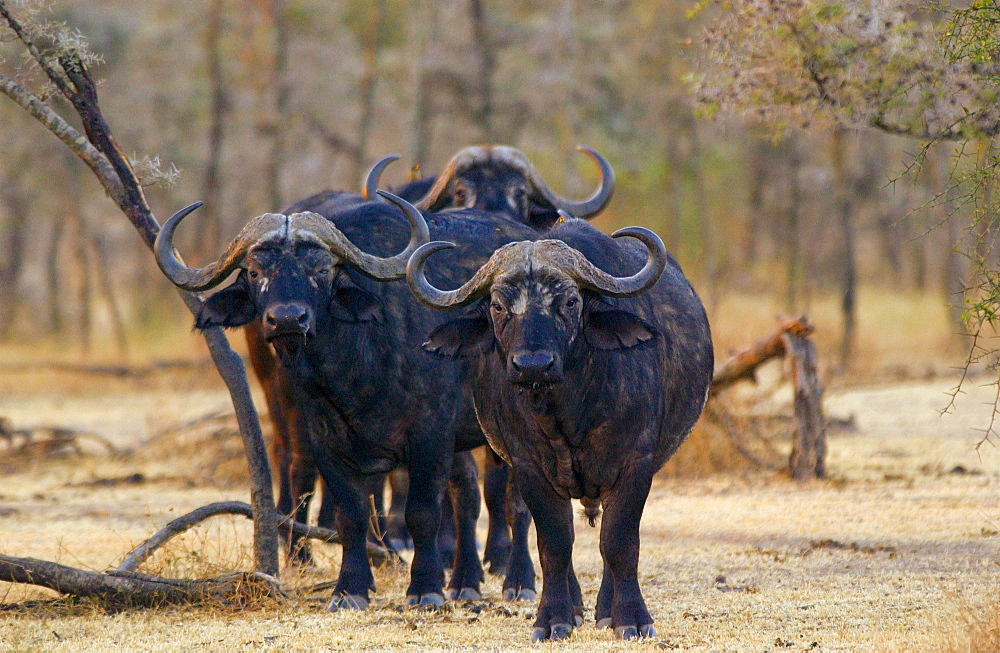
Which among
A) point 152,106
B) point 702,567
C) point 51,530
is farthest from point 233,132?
point 702,567

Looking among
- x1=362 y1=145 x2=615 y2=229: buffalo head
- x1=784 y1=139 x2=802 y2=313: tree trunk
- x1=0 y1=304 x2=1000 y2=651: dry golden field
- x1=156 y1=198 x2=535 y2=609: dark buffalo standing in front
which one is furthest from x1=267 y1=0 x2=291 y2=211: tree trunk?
x1=156 y1=198 x2=535 y2=609: dark buffalo standing in front

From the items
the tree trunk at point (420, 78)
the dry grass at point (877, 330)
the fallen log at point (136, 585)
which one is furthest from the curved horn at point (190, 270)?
the tree trunk at point (420, 78)

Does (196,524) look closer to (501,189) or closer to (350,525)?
(350,525)

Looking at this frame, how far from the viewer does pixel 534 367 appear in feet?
17.9

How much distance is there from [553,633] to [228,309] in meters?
2.48

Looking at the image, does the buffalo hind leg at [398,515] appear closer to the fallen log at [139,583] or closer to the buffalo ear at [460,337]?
the fallen log at [139,583]

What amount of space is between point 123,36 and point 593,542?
89.5 feet

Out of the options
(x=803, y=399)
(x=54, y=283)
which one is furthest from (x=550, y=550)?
(x=54, y=283)

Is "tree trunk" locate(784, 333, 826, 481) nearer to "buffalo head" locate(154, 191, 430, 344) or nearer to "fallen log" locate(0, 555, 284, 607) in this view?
"buffalo head" locate(154, 191, 430, 344)

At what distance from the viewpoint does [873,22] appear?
30.8 ft

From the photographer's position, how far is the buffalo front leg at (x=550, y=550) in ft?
20.0

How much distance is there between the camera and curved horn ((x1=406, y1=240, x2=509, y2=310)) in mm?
6059

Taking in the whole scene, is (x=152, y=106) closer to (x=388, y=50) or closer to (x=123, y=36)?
(x=123, y=36)

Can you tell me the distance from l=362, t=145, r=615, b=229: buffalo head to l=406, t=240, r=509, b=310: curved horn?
3.92 meters
